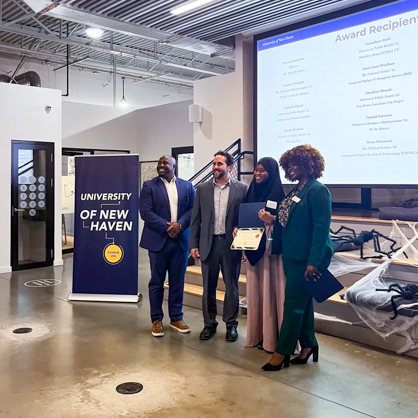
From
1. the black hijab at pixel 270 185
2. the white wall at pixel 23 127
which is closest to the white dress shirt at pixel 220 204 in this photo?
the black hijab at pixel 270 185

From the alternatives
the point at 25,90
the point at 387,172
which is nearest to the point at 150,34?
the point at 25,90

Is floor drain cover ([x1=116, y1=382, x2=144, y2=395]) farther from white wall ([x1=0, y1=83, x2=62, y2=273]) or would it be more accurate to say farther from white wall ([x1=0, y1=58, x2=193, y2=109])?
white wall ([x1=0, y1=58, x2=193, y2=109])

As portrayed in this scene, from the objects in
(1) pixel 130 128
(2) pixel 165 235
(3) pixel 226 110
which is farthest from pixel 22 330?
(1) pixel 130 128

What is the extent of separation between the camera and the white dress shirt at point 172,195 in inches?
167

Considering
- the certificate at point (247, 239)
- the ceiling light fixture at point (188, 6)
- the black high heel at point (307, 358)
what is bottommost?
the black high heel at point (307, 358)

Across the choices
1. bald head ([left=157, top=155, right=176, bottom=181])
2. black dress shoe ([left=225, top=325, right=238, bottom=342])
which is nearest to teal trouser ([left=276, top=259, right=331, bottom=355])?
black dress shoe ([left=225, top=325, right=238, bottom=342])

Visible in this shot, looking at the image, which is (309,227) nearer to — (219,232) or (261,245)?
(261,245)

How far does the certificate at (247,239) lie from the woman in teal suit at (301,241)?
215 mm

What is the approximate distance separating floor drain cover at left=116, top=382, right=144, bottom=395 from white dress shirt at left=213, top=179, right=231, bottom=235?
1.38m

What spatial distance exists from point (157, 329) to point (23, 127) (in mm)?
4783

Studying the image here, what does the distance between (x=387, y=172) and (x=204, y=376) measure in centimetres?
283

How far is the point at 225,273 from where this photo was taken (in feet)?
12.9

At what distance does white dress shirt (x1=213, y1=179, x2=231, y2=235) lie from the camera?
393 centimetres

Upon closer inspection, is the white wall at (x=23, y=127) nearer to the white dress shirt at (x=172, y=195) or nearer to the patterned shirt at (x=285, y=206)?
the white dress shirt at (x=172, y=195)
